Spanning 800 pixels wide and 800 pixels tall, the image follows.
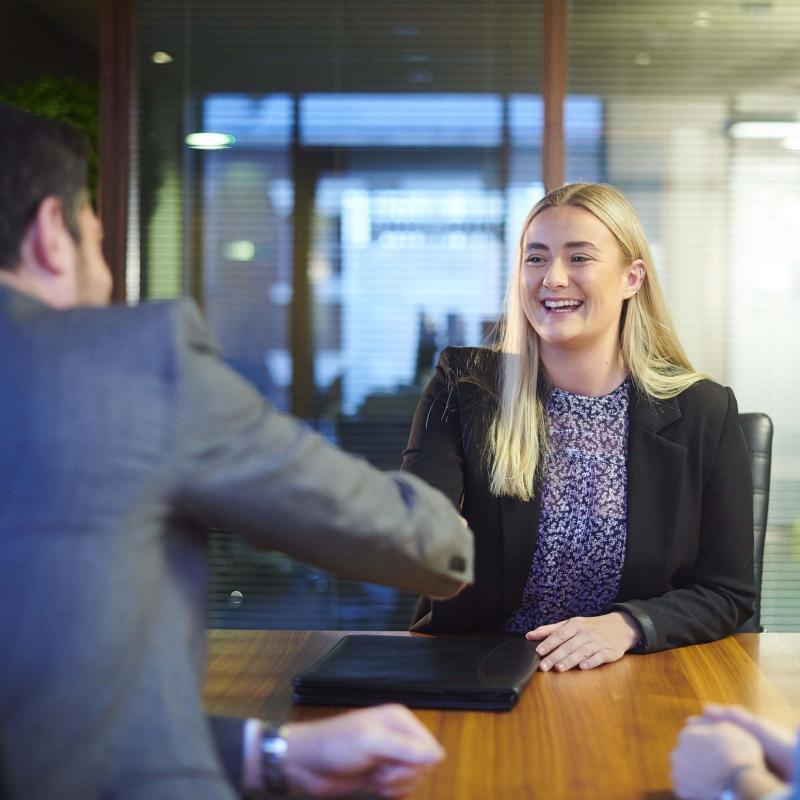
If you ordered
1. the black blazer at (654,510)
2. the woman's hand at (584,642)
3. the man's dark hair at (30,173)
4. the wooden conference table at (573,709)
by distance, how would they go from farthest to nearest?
the black blazer at (654,510) < the woman's hand at (584,642) < the wooden conference table at (573,709) < the man's dark hair at (30,173)

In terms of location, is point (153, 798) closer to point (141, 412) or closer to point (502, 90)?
point (141, 412)

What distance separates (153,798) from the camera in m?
0.87

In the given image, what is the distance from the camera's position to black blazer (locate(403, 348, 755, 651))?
2105 millimetres

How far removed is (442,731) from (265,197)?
2876 mm

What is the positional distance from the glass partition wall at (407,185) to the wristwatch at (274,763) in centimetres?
281

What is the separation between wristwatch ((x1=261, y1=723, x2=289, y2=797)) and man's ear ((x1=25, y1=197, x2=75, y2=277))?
496mm

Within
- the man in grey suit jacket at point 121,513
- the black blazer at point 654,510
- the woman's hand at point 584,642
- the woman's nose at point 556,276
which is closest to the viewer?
the man in grey suit jacket at point 121,513

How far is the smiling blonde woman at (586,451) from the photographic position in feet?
6.98

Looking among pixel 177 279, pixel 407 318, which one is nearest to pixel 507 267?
pixel 407 318

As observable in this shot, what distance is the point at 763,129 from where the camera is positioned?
384 cm

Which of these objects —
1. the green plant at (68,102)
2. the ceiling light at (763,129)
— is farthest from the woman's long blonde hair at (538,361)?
the green plant at (68,102)

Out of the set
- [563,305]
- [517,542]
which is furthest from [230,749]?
[563,305]

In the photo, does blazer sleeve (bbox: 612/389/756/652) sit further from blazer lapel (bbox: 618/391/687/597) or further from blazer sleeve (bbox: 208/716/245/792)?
blazer sleeve (bbox: 208/716/245/792)

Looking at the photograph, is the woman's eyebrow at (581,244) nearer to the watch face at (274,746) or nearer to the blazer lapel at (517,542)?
the blazer lapel at (517,542)
